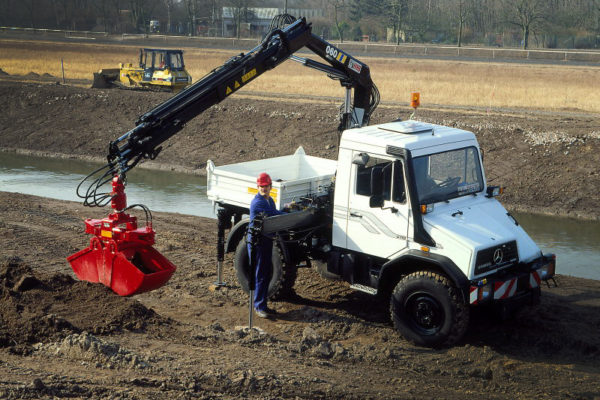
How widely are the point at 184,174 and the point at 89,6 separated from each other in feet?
249

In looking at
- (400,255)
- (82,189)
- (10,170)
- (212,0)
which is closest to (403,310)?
(400,255)

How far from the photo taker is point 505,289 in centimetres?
874

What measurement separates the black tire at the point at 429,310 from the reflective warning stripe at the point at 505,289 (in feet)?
1.33

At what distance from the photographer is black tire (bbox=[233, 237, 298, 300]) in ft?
33.8

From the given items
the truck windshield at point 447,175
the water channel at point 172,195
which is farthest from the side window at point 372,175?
the water channel at point 172,195

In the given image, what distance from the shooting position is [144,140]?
33.1 feet

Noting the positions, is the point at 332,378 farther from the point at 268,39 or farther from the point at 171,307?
the point at 268,39

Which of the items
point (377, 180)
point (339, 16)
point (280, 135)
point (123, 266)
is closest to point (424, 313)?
point (377, 180)

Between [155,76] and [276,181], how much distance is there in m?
25.1

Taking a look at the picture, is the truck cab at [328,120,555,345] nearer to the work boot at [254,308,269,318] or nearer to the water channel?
the work boot at [254,308,269,318]

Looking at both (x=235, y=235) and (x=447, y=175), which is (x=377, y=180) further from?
(x=235, y=235)

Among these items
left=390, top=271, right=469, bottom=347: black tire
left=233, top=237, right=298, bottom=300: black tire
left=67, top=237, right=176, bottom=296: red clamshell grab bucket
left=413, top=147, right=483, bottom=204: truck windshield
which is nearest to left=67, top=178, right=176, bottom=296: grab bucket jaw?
left=67, top=237, right=176, bottom=296: red clamshell grab bucket

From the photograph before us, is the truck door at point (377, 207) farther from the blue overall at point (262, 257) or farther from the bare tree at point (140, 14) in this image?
the bare tree at point (140, 14)

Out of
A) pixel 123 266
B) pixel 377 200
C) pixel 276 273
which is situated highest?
pixel 377 200
